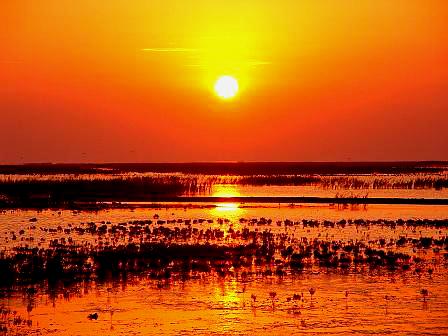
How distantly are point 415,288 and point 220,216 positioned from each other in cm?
2000

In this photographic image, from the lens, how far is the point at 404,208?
4278 centimetres

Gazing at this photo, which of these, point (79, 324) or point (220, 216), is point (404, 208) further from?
point (79, 324)

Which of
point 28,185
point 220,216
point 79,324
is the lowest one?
point 79,324

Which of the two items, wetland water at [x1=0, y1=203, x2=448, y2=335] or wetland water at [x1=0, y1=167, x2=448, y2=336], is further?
wetland water at [x1=0, y1=167, x2=448, y2=336]

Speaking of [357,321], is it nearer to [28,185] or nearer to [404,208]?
[404,208]

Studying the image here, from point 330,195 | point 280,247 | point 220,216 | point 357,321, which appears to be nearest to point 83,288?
point 357,321

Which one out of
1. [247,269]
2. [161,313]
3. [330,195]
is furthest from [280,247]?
[330,195]

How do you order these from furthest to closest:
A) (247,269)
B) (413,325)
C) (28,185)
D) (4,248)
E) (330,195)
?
(28,185), (330,195), (4,248), (247,269), (413,325)

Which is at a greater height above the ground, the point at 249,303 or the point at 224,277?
the point at 224,277

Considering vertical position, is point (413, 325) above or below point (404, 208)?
below

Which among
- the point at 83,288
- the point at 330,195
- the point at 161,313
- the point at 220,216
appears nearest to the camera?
the point at 161,313

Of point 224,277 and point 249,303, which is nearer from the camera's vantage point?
point 249,303

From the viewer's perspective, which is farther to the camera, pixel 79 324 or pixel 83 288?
pixel 83 288

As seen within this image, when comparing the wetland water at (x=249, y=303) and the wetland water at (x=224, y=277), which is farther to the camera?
the wetland water at (x=224, y=277)
